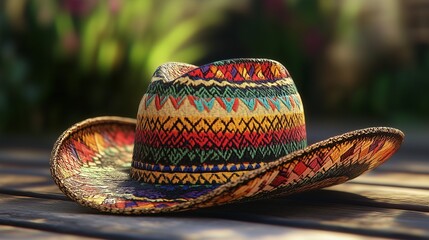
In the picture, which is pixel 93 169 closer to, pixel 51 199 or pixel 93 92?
pixel 51 199

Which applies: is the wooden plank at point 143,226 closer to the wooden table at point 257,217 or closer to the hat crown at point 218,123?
the wooden table at point 257,217

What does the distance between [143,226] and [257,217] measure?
238 millimetres

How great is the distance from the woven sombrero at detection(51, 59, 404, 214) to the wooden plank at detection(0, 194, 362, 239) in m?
0.04

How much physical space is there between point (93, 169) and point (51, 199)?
133 mm

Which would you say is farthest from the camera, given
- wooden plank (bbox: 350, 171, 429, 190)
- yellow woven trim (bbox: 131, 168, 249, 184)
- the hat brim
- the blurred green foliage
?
the blurred green foliage

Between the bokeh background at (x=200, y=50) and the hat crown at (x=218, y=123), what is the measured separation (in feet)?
7.40

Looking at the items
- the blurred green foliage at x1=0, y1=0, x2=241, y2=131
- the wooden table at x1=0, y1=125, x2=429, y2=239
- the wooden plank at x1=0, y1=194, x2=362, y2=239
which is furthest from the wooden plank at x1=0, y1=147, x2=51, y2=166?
the wooden plank at x1=0, y1=194, x2=362, y2=239

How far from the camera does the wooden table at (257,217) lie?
4.90ft

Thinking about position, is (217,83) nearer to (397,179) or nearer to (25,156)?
(397,179)

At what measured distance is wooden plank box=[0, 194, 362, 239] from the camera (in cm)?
147

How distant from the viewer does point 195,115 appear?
181 cm

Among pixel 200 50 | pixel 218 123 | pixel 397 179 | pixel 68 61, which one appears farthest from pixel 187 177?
pixel 200 50

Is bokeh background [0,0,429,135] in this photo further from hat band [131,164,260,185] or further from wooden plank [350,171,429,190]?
hat band [131,164,260,185]

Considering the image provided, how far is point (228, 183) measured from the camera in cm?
159
